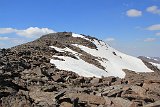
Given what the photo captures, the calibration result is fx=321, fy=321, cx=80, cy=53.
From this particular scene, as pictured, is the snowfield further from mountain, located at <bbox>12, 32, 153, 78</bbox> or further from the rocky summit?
the rocky summit

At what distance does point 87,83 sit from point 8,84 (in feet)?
24.9

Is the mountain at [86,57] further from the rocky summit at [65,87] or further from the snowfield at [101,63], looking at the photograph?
the rocky summit at [65,87]

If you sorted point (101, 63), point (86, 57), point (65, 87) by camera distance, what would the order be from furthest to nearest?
point (86, 57)
point (101, 63)
point (65, 87)

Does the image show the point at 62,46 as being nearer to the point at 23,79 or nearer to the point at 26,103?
the point at 23,79

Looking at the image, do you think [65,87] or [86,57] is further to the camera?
[86,57]

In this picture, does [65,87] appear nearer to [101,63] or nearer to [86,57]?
[101,63]

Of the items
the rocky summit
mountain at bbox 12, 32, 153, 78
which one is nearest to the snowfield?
mountain at bbox 12, 32, 153, 78

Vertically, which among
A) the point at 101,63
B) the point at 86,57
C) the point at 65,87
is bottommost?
the point at 65,87

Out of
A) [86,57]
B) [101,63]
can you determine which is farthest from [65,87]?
[86,57]

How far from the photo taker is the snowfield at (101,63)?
43.4 meters

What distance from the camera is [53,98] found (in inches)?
870

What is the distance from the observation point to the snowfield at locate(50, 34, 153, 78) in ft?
142

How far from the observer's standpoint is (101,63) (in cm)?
5466

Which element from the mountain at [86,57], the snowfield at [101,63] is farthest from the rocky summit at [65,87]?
the mountain at [86,57]
